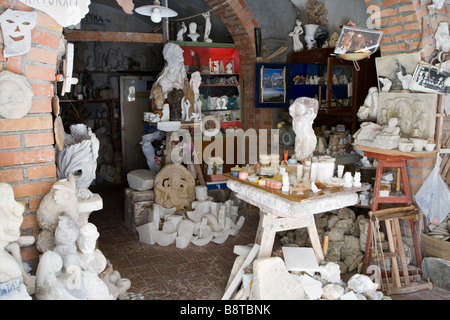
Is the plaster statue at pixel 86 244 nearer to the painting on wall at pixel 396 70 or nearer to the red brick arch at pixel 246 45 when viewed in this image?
the painting on wall at pixel 396 70

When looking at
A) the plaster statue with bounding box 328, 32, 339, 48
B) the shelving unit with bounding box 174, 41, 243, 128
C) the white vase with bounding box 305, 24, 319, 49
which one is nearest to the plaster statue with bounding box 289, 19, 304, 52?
the white vase with bounding box 305, 24, 319, 49

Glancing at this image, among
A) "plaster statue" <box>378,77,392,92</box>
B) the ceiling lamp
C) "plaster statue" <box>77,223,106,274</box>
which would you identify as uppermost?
the ceiling lamp

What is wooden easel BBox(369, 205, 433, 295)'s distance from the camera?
4363 millimetres

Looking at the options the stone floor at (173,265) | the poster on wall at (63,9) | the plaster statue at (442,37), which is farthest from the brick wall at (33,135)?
the plaster statue at (442,37)

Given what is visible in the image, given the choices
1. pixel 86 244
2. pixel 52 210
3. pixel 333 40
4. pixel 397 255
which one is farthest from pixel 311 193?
pixel 333 40

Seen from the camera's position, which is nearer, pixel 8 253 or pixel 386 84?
pixel 8 253

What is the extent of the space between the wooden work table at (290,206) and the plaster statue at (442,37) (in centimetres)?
190

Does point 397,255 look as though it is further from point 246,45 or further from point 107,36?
point 107,36

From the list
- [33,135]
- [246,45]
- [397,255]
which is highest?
[246,45]

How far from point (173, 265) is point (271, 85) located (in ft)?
13.4

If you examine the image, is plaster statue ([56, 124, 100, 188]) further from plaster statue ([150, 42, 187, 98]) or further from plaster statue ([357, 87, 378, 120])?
plaster statue ([357, 87, 378, 120])

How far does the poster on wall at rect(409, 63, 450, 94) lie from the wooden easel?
53.0 inches

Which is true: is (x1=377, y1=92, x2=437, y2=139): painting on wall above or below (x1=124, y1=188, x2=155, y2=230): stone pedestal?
above

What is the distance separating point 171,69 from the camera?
263 inches
